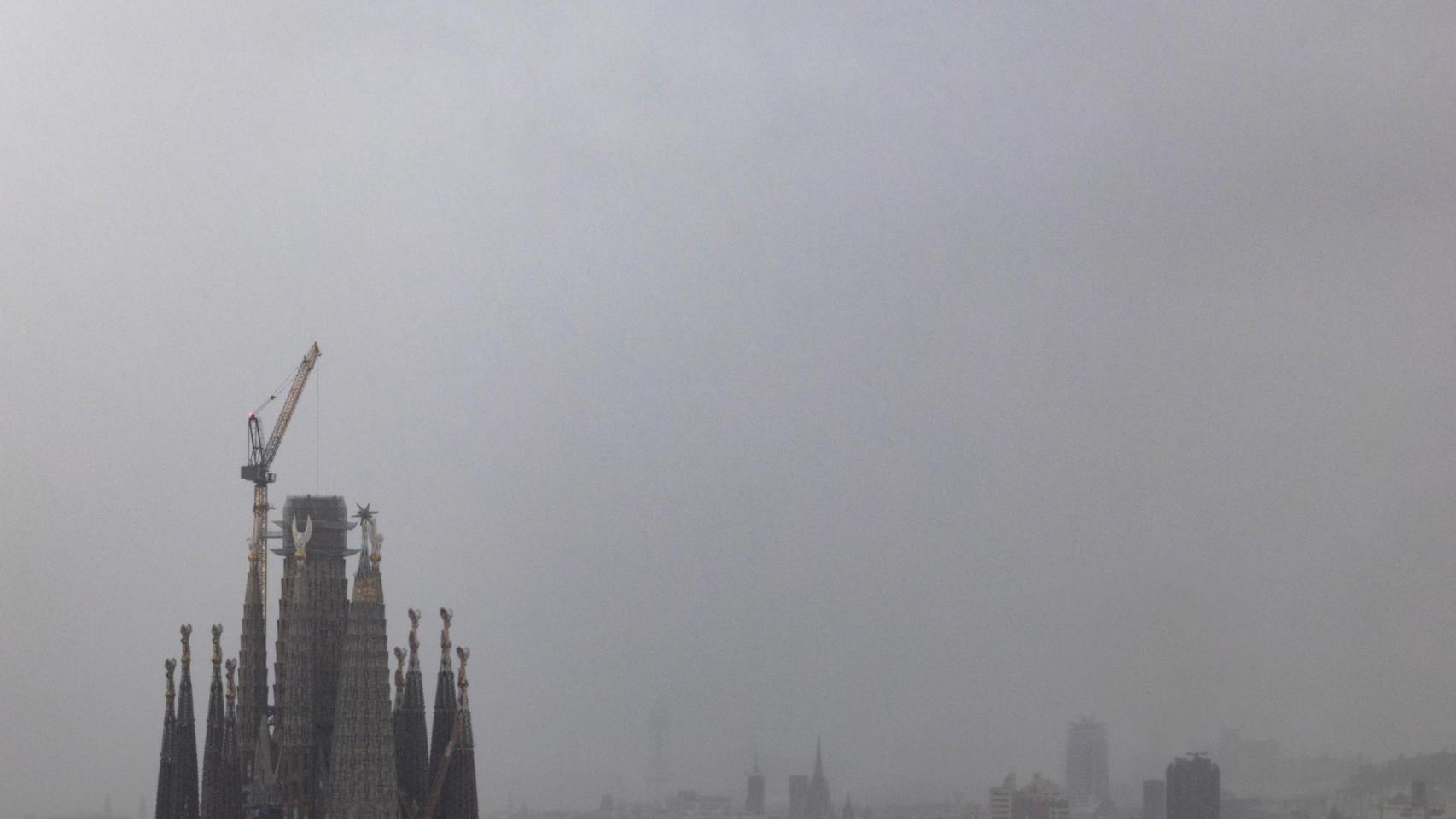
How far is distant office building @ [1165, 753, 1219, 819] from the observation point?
62906mm

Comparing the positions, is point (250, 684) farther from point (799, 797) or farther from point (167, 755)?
point (799, 797)

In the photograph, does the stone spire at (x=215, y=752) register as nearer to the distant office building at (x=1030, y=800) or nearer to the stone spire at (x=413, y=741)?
the stone spire at (x=413, y=741)

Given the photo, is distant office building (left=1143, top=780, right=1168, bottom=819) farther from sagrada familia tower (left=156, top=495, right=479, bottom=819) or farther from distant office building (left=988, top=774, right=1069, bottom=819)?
sagrada familia tower (left=156, top=495, right=479, bottom=819)

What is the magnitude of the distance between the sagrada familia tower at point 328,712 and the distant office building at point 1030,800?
103 feet

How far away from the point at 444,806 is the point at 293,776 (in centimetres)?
451

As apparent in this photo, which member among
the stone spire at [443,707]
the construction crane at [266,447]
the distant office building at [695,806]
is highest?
the construction crane at [266,447]

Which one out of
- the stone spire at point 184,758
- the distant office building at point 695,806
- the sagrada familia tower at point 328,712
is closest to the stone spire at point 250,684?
the sagrada familia tower at point 328,712

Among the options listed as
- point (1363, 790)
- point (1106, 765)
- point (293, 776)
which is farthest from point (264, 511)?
point (1363, 790)

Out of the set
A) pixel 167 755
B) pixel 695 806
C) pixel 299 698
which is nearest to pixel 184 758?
pixel 167 755

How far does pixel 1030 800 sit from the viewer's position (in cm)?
7200

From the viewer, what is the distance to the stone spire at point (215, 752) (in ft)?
155

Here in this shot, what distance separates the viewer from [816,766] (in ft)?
234

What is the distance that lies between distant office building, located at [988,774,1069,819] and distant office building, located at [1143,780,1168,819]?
4.18 metres

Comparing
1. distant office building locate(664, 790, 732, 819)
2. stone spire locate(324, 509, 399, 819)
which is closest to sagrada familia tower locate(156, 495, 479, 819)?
stone spire locate(324, 509, 399, 819)
